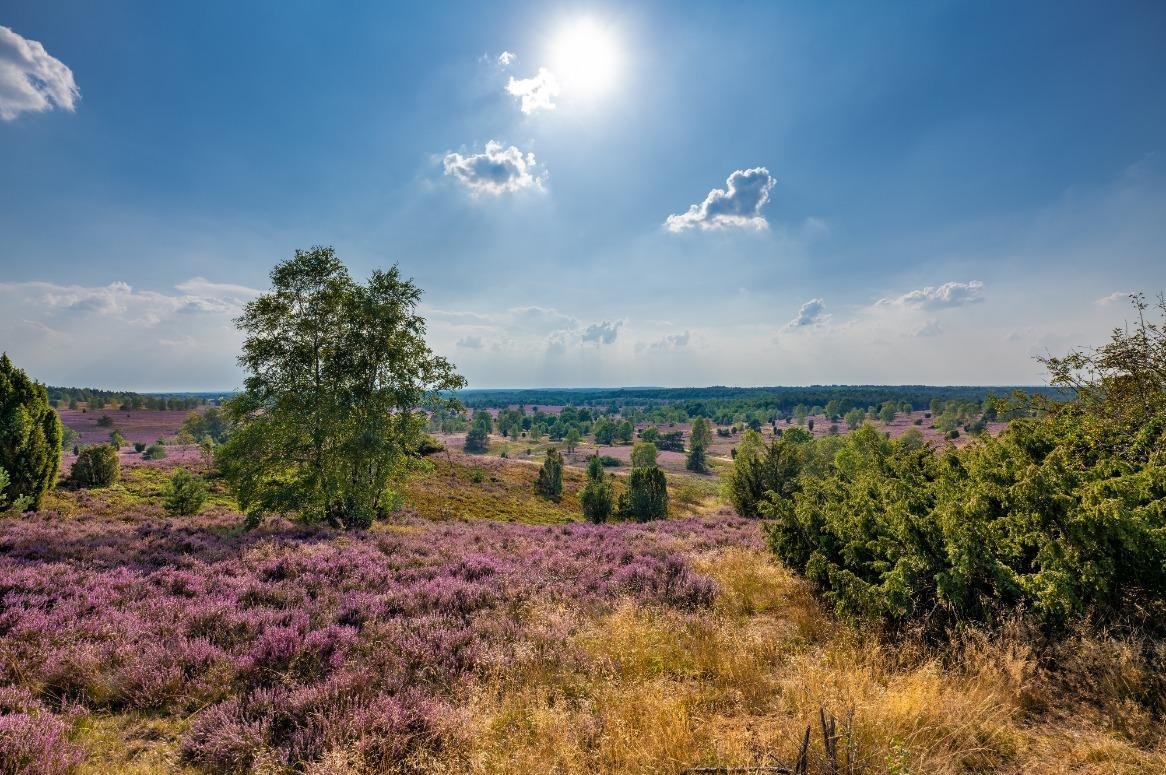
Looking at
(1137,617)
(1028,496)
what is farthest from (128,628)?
(1137,617)

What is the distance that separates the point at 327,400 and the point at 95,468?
2737 cm

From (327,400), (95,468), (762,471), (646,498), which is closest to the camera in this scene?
(327,400)

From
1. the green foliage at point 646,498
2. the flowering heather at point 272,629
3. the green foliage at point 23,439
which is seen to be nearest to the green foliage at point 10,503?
the green foliage at point 23,439

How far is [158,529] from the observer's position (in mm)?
14219

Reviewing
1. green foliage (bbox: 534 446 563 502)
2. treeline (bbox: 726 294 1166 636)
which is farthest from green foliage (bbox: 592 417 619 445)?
treeline (bbox: 726 294 1166 636)

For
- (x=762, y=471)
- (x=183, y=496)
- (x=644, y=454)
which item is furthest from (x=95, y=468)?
(x=644, y=454)

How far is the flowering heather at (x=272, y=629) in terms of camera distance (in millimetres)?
4508

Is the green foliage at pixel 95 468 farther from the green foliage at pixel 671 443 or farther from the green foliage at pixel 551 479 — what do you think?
the green foliage at pixel 671 443

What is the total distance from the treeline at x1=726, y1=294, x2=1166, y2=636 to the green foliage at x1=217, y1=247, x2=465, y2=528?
15167 mm

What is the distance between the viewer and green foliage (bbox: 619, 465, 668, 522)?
147 feet

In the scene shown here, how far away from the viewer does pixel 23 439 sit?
719 inches

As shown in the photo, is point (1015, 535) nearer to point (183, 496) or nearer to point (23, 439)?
point (183, 496)

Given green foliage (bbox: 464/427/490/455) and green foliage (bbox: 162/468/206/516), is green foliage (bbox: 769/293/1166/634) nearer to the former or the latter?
green foliage (bbox: 162/468/206/516)

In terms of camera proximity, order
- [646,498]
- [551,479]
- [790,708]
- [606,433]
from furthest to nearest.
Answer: [606,433]
[551,479]
[646,498]
[790,708]
